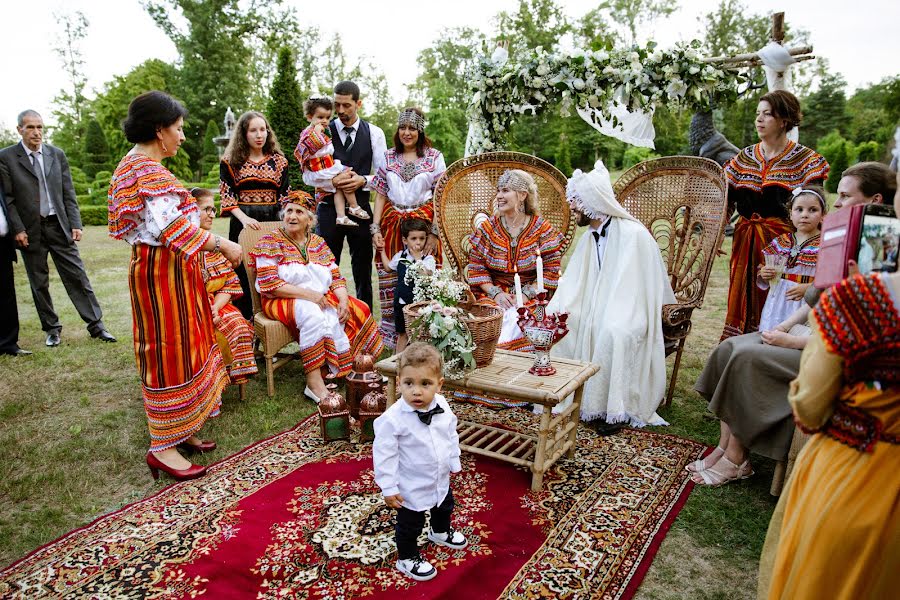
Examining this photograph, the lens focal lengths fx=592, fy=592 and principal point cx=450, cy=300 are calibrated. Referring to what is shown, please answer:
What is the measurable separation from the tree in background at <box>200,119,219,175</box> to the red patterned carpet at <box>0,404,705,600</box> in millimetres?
25045

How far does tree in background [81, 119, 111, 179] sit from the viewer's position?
910 inches

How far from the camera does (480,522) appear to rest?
10.3 feet

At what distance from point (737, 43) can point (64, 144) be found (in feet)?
109

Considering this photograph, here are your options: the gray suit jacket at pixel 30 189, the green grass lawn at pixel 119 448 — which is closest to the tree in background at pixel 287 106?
the gray suit jacket at pixel 30 189

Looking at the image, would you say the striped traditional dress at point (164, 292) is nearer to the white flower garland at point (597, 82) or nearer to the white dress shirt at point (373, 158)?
the white dress shirt at point (373, 158)

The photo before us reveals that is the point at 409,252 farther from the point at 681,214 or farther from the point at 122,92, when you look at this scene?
the point at 122,92

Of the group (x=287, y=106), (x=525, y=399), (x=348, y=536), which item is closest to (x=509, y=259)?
(x=525, y=399)

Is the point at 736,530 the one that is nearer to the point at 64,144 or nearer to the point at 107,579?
the point at 107,579

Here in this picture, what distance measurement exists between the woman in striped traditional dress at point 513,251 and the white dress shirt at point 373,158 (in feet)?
4.72

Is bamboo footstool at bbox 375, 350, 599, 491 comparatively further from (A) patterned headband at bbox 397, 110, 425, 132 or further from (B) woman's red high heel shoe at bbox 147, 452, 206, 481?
(A) patterned headband at bbox 397, 110, 425, 132

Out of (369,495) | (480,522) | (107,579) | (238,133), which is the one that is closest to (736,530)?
(480,522)

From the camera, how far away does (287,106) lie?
13.1m

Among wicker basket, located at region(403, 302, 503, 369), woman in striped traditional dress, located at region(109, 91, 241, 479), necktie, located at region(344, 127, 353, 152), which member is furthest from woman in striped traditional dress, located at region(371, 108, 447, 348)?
woman in striped traditional dress, located at region(109, 91, 241, 479)

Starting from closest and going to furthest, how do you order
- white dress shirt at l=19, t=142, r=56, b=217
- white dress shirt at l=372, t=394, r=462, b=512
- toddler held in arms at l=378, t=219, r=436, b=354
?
white dress shirt at l=372, t=394, r=462, b=512 < toddler held in arms at l=378, t=219, r=436, b=354 < white dress shirt at l=19, t=142, r=56, b=217
